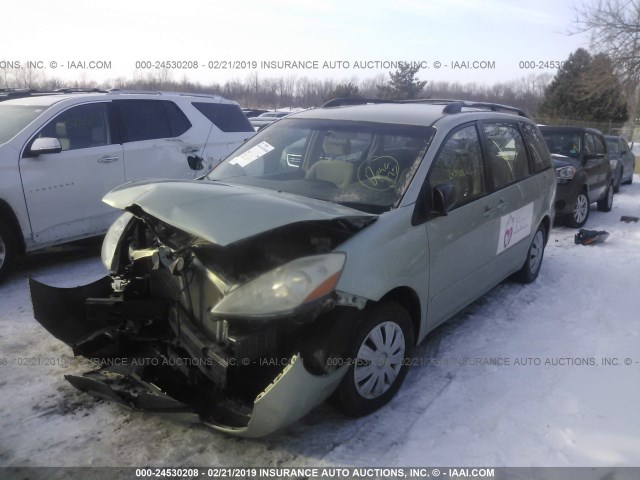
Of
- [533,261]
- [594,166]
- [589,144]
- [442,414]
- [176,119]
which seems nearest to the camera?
[442,414]

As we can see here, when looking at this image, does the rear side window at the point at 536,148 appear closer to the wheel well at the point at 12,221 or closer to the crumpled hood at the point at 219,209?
the crumpled hood at the point at 219,209

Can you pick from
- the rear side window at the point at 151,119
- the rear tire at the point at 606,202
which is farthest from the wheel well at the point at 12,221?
the rear tire at the point at 606,202

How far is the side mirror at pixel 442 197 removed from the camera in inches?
137

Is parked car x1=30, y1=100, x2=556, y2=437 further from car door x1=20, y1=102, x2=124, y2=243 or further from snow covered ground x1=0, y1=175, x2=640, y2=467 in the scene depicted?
car door x1=20, y1=102, x2=124, y2=243

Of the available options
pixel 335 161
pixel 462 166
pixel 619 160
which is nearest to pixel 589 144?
pixel 619 160

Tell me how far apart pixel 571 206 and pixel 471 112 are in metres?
5.13

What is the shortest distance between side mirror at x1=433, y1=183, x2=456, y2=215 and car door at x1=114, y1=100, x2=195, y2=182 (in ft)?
13.2

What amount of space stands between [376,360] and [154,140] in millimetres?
4718

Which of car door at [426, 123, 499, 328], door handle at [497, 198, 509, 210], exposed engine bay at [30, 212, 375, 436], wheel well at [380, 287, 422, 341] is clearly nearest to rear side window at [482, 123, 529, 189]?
door handle at [497, 198, 509, 210]

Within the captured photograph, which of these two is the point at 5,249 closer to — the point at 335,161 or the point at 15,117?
the point at 15,117

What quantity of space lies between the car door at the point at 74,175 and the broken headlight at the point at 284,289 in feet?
12.2

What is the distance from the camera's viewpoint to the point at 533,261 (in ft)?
18.7

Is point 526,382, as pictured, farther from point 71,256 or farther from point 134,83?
point 134,83

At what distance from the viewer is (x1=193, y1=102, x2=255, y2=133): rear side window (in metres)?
7.52
